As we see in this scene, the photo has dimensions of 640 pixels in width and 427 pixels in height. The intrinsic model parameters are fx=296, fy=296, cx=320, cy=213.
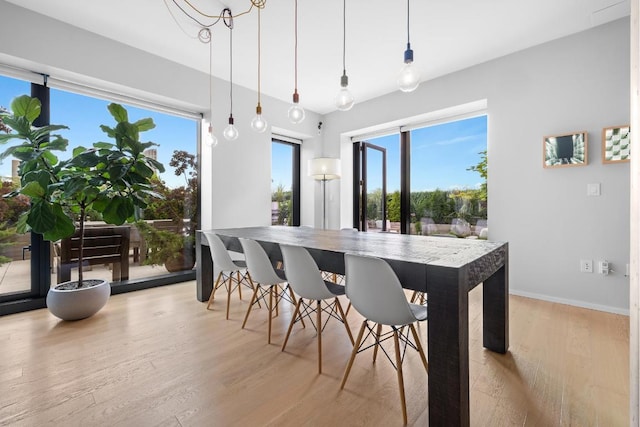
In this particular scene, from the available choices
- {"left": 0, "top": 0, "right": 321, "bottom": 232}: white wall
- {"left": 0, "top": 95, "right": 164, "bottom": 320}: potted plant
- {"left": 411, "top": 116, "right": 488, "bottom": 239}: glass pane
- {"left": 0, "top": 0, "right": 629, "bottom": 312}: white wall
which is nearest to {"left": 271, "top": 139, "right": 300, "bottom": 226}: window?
{"left": 0, "top": 0, "right": 321, "bottom": 232}: white wall

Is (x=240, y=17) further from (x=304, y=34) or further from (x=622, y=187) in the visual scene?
(x=622, y=187)

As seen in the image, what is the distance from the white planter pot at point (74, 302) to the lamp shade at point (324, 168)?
118 inches

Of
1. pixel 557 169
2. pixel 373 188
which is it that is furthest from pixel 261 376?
pixel 373 188

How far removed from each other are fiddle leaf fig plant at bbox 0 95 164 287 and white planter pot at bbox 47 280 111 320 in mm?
187

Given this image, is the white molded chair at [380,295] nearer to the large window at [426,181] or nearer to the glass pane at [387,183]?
the large window at [426,181]

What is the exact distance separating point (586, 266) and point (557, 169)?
1021 mm

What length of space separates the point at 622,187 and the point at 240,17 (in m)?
3.92

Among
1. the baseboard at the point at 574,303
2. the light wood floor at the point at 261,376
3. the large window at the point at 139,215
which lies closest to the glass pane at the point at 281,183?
the large window at the point at 139,215

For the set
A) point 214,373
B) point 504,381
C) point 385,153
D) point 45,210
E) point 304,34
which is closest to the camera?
point 504,381

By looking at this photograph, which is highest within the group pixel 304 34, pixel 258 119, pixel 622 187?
pixel 304 34

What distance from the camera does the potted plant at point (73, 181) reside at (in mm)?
2451

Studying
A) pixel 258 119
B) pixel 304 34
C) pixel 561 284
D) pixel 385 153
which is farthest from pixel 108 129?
pixel 561 284

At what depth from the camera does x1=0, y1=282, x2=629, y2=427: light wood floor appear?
4.94ft

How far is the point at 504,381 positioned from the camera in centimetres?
176
